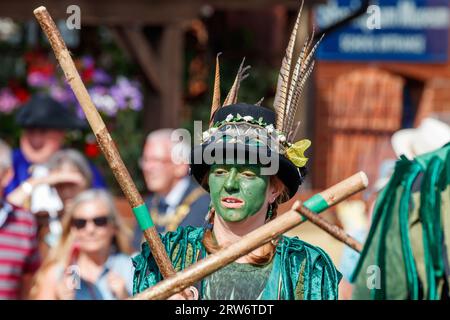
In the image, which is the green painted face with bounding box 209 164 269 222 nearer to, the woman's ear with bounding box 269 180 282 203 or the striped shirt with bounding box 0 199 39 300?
the woman's ear with bounding box 269 180 282 203

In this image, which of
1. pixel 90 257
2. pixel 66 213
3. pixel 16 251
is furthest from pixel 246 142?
pixel 16 251

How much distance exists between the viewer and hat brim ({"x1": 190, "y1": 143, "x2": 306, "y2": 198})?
4.46 meters

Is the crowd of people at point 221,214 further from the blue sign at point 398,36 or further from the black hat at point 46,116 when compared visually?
the blue sign at point 398,36

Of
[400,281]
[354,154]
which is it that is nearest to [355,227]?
[400,281]

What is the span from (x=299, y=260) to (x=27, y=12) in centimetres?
630

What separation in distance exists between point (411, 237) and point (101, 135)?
1804mm

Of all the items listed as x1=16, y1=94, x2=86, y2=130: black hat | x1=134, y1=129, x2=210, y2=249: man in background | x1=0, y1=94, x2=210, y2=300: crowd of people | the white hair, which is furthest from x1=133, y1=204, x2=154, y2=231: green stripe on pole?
x1=16, y1=94, x2=86, y2=130: black hat

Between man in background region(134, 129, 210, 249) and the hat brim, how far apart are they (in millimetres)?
2859

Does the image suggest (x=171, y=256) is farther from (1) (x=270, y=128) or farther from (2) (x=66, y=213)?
(2) (x=66, y=213)

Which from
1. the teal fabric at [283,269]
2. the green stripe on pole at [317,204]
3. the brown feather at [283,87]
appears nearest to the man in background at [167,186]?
the brown feather at [283,87]

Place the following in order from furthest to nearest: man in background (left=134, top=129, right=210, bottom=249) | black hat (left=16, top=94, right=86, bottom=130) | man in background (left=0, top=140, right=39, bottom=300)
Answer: black hat (left=16, top=94, right=86, bottom=130)
man in background (left=134, top=129, right=210, bottom=249)
man in background (left=0, top=140, right=39, bottom=300)

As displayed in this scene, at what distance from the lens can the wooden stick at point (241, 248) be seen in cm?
420

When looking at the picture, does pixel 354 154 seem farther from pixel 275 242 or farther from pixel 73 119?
pixel 275 242

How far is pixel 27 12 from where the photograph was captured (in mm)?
10492
